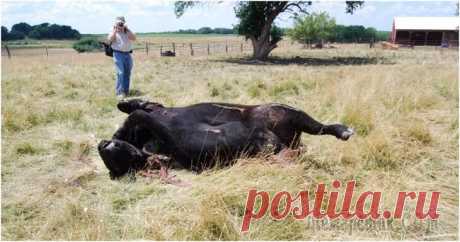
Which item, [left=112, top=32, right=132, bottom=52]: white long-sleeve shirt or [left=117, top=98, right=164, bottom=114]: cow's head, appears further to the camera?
[left=112, top=32, right=132, bottom=52]: white long-sleeve shirt

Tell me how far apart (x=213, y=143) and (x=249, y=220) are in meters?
0.93

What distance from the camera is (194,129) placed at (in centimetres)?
355

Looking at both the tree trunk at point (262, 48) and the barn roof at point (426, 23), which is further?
the barn roof at point (426, 23)

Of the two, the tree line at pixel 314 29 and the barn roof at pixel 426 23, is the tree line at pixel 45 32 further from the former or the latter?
the barn roof at pixel 426 23

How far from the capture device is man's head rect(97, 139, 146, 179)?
10.9 ft

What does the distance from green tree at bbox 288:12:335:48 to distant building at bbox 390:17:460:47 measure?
338 inches

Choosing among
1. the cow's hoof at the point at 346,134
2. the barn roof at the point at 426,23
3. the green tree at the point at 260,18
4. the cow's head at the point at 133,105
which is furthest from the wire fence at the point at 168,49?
the cow's hoof at the point at 346,134

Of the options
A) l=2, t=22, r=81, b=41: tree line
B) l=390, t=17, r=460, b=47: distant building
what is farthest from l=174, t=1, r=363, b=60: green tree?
l=2, t=22, r=81, b=41: tree line

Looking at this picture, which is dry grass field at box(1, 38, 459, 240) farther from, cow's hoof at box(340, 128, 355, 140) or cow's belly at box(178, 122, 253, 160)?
cow's hoof at box(340, 128, 355, 140)

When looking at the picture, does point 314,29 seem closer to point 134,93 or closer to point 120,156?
point 134,93

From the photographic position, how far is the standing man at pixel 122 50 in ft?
28.0

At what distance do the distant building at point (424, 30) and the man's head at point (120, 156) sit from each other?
49914mm

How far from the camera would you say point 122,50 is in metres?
8.70

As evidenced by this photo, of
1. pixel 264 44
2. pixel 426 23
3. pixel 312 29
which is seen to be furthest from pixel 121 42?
pixel 426 23
